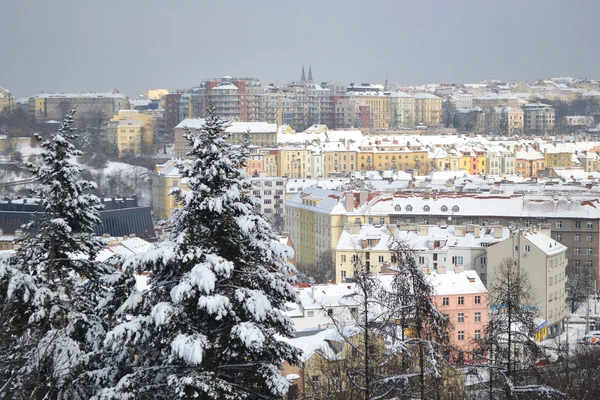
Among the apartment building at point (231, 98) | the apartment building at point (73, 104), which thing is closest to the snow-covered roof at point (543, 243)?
the apartment building at point (231, 98)

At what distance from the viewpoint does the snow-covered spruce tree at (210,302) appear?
7.61 meters

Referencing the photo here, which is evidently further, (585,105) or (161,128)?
(585,105)

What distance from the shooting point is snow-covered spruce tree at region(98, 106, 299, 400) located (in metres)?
7.61

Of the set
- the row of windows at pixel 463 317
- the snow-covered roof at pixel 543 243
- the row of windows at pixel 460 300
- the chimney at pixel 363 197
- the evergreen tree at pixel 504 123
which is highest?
the evergreen tree at pixel 504 123

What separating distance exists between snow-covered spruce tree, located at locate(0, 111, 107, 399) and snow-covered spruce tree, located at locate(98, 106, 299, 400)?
0.46 meters

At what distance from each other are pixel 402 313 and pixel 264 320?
1.23 metres

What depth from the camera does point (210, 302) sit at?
7555 millimetres

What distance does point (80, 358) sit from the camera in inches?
332

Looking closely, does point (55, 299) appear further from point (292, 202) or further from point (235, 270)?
point (292, 202)

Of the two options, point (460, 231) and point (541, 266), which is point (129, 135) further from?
point (541, 266)

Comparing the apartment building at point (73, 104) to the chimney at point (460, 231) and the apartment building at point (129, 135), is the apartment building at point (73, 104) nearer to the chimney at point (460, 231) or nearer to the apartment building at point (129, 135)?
the apartment building at point (129, 135)

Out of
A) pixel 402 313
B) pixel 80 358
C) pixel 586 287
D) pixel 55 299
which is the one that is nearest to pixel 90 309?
pixel 55 299

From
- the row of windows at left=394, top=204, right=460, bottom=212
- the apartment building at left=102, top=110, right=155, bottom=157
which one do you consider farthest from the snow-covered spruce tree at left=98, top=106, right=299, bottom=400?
the apartment building at left=102, top=110, right=155, bottom=157

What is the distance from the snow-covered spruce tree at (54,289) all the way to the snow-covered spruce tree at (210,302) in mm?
459
